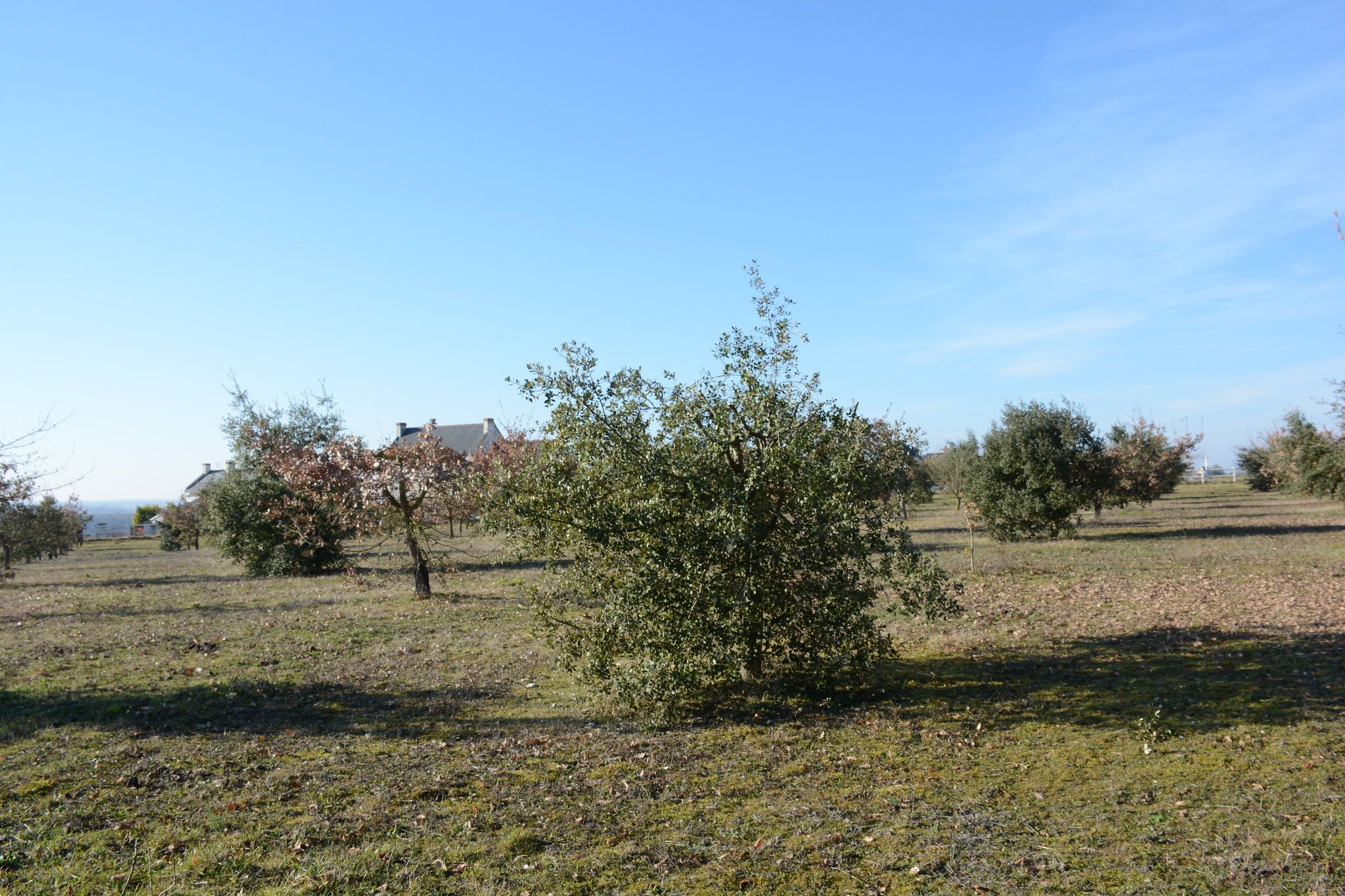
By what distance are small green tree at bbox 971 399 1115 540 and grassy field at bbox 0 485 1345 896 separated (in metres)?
11.8

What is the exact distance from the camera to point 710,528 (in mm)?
7680

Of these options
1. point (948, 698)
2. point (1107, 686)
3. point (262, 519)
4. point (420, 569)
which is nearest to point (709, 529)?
point (948, 698)

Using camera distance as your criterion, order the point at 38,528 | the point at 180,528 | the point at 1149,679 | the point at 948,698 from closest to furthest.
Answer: the point at 948,698 < the point at 1149,679 < the point at 38,528 < the point at 180,528

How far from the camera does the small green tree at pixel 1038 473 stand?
1003 inches

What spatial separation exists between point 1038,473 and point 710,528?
21.6 metres

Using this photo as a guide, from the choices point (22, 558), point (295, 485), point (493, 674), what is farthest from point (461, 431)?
point (493, 674)

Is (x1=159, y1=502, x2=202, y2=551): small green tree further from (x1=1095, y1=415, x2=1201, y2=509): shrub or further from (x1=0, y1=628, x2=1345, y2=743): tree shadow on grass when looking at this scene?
(x1=1095, y1=415, x2=1201, y2=509): shrub

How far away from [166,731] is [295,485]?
10844 millimetres

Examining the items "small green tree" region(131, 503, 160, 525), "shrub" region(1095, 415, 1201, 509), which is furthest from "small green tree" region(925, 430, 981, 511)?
"small green tree" region(131, 503, 160, 525)

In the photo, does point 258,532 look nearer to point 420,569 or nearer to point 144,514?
point 420,569

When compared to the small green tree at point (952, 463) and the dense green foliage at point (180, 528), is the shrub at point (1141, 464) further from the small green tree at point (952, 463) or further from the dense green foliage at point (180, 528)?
the dense green foliage at point (180, 528)

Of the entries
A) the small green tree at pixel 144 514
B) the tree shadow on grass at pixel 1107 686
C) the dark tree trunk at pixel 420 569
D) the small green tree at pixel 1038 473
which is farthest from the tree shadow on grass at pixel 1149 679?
the small green tree at pixel 144 514

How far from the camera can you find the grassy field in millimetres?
4992

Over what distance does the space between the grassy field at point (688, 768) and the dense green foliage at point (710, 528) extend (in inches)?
32.0
